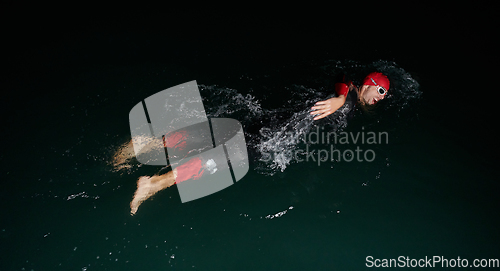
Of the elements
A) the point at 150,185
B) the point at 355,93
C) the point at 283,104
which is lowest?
the point at 150,185

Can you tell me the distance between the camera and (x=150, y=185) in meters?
2.91

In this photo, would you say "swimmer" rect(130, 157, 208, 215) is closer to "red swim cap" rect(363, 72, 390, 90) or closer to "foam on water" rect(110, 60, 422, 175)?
"foam on water" rect(110, 60, 422, 175)

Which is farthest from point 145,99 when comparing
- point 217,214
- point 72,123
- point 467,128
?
point 467,128

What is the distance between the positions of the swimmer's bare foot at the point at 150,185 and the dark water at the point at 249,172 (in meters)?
0.08

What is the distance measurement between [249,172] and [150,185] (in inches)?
43.0

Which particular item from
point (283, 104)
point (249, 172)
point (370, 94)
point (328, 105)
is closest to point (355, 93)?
point (370, 94)

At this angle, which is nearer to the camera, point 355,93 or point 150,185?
point 150,185

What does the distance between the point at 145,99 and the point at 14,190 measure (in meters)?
1.74

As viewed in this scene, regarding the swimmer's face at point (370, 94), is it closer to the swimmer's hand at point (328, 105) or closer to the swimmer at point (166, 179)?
the swimmer's hand at point (328, 105)

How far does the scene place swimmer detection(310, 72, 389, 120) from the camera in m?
2.77

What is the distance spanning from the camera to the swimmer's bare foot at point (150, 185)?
283cm

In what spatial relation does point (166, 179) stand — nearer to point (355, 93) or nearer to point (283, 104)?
point (283, 104)

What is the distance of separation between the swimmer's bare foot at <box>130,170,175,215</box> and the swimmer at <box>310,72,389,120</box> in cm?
168

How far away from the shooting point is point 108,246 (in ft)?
8.30
